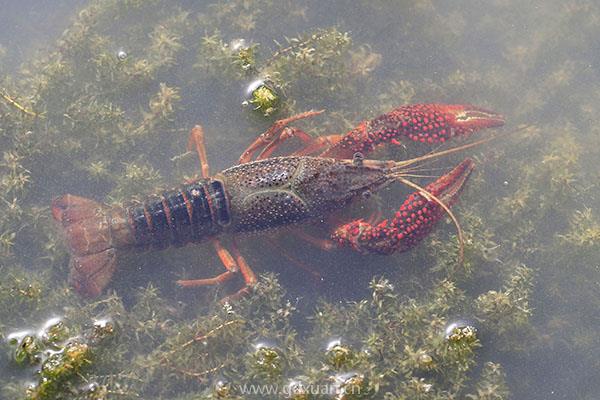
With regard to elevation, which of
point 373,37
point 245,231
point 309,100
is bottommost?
point 245,231

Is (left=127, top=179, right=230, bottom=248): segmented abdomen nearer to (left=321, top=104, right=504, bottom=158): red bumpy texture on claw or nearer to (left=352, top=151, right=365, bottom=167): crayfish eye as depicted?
(left=321, top=104, right=504, bottom=158): red bumpy texture on claw

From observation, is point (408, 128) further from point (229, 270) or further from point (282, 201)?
point (229, 270)

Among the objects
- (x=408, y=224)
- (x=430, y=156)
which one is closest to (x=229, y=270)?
(x=408, y=224)

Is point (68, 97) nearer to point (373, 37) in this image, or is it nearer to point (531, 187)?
point (373, 37)

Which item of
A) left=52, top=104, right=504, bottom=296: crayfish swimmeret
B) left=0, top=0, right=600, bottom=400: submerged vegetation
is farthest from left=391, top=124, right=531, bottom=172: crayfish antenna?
left=0, top=0, right=600, bottom=400: submerged vegetation

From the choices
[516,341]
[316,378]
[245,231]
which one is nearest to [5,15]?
[245,231]

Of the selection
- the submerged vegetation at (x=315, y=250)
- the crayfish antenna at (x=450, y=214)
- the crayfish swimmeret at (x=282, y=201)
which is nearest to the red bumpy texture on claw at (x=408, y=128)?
the crayfish swimmeret at (x=282, y=201)

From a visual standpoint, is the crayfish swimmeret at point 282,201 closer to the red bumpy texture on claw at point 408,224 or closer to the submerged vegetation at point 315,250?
the red bumpy texture on claw at point 408,224
